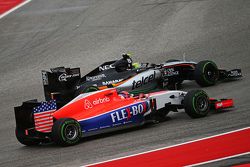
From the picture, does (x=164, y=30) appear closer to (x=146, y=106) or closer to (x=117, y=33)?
(x=117, y=33)

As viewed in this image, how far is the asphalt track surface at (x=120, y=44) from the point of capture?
12.6m

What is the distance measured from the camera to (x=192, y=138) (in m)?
11.3

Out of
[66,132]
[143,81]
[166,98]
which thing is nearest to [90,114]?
[66,132]

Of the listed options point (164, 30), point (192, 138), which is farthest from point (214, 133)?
point (164, 30)

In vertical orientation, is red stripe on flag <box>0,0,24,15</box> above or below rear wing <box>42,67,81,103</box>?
above

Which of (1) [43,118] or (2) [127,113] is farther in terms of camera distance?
(2) [127,113]

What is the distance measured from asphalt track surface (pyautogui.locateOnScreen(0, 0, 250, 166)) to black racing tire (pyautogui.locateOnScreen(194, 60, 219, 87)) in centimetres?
27

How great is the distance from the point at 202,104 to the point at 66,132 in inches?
119

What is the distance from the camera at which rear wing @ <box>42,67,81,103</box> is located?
15.4 metres

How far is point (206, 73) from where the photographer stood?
1694 cm

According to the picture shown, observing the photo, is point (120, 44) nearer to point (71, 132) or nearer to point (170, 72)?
point (170, 72)

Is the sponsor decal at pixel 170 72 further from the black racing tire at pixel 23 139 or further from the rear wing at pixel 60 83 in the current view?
the black racing tire at pixel 23 139

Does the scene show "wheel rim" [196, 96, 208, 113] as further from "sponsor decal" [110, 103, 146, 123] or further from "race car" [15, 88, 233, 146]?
"sponsor decal" [110, 103, 146, 123]

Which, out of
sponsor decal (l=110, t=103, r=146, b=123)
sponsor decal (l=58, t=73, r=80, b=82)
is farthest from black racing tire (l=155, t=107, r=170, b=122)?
sponsor decal (l=58, t=73, r=80, b=82)
